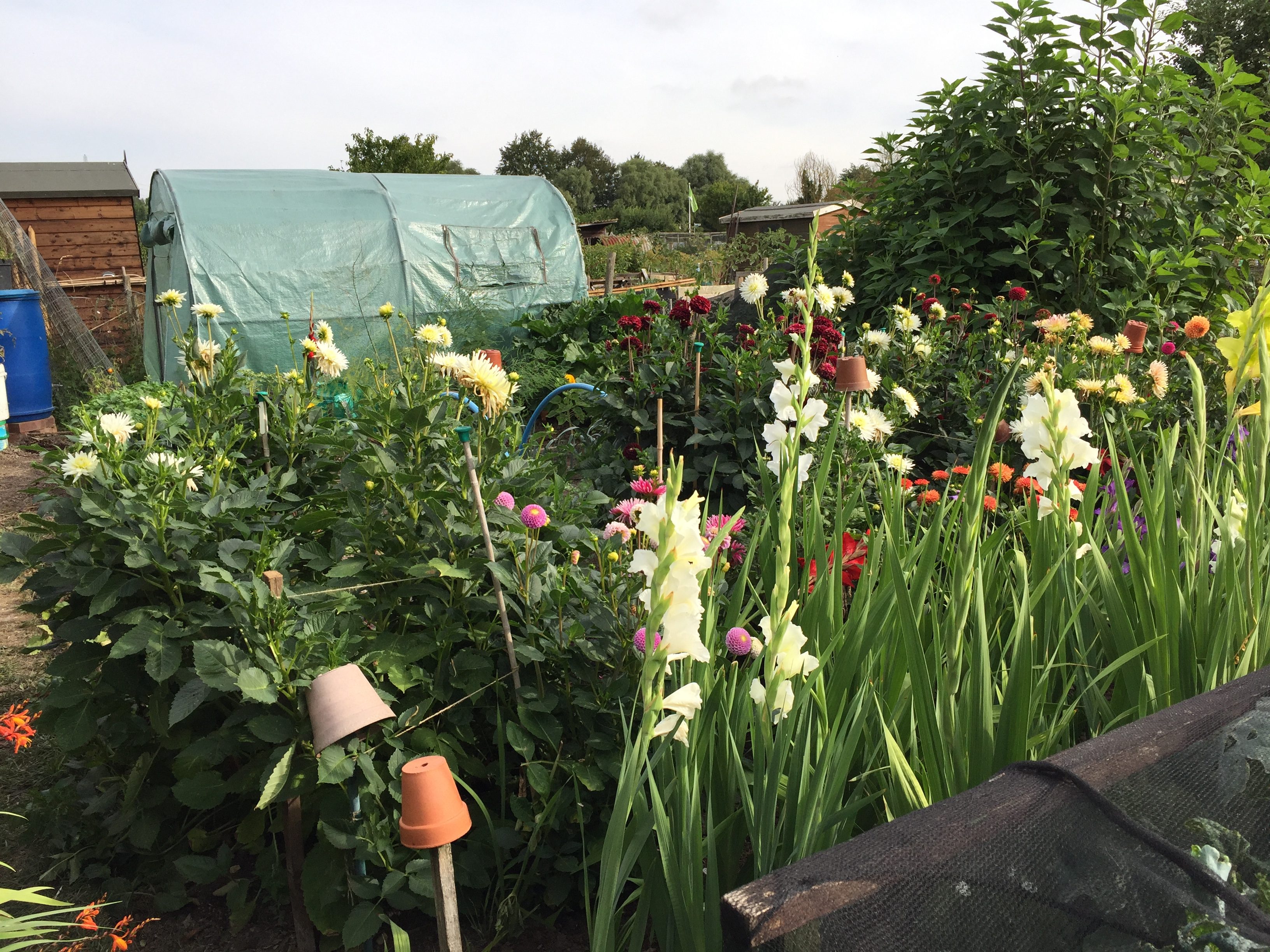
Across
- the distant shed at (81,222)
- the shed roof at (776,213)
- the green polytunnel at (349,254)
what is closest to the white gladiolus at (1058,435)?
the green polytunnel at (349,254)

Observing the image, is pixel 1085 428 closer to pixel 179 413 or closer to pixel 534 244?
pixel 179 413

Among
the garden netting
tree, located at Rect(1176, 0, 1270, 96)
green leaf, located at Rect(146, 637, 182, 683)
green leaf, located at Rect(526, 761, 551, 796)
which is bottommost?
green leaf, located at Rect(526, 761, 551, 796)

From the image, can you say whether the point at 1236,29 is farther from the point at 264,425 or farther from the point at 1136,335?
the point at 264,425

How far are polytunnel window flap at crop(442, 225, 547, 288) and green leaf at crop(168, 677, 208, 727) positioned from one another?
762 cm

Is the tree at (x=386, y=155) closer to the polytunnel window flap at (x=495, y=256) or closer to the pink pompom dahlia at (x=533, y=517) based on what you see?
the polytunnel window flap at (x=495, y=256)

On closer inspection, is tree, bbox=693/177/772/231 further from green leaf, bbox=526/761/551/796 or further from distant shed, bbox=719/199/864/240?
green leaf, bbox=526/761/551/796

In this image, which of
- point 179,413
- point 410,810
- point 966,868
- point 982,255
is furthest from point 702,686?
point 982,255

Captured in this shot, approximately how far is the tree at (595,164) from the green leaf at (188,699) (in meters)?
57.0

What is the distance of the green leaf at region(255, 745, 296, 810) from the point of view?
4.43ft

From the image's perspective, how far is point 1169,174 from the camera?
405 centimetres

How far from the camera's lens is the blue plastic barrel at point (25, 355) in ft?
24.5

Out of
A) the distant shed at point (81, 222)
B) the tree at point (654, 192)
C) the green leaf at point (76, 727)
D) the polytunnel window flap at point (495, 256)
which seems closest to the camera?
the green leaf at point (76, 727)

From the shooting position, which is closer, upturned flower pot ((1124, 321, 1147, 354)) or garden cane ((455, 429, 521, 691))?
garden cane ((455, 429, 521, 691))

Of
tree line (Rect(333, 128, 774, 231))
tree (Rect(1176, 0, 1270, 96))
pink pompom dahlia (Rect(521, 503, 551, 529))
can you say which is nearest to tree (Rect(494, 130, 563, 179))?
tree line (Rect(333, 128, 774, 231))
